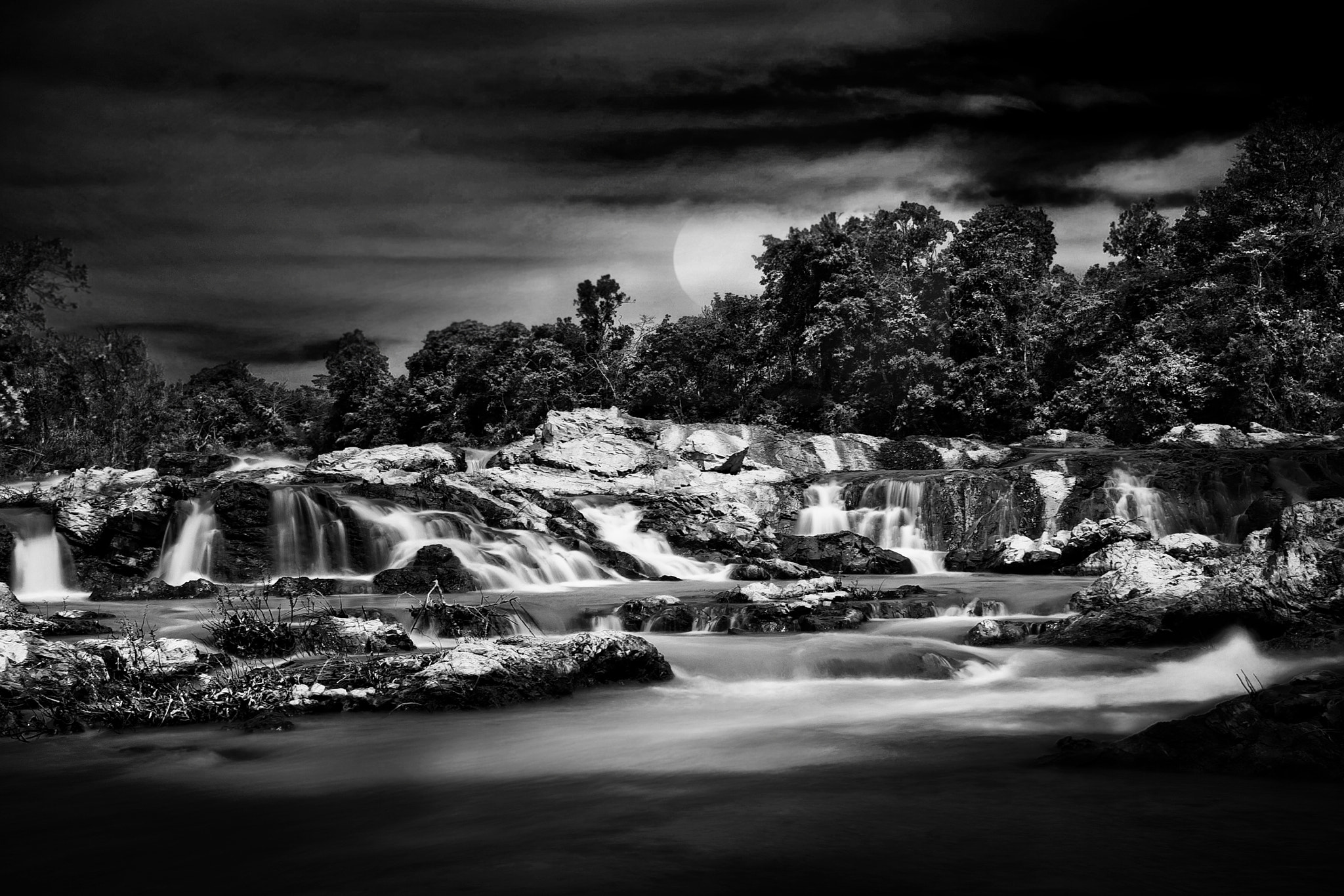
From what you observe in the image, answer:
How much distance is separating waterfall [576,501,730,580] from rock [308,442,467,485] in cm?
891

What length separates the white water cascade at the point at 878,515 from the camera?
75.3 feet

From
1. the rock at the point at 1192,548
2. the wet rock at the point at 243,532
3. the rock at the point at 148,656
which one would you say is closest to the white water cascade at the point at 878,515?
the rock at the point at 1192,548

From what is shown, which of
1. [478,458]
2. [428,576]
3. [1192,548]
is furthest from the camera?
[478,458]

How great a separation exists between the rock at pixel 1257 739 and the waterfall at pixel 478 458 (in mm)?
29456

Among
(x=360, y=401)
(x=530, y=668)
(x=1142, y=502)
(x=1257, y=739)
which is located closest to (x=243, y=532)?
(x=530, y=668)

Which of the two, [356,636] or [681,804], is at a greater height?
[356,636]

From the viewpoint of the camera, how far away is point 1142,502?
70.5 feet

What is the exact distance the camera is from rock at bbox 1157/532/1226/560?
13750 mm

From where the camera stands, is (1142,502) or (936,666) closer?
(936,666)

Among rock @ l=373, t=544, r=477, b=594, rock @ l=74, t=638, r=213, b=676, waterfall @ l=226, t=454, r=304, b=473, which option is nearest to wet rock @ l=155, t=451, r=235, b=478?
waterfall @ l=226, t=454, r=304, b=473

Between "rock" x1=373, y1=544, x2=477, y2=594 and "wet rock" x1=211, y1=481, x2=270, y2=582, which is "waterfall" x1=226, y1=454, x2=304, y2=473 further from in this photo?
"rock" x1=373, y1=544, x2=477, y2=594

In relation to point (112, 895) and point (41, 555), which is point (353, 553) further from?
point (112, 895)

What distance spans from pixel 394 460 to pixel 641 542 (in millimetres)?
14513

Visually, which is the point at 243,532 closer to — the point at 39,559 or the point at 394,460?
the point at 39,559
